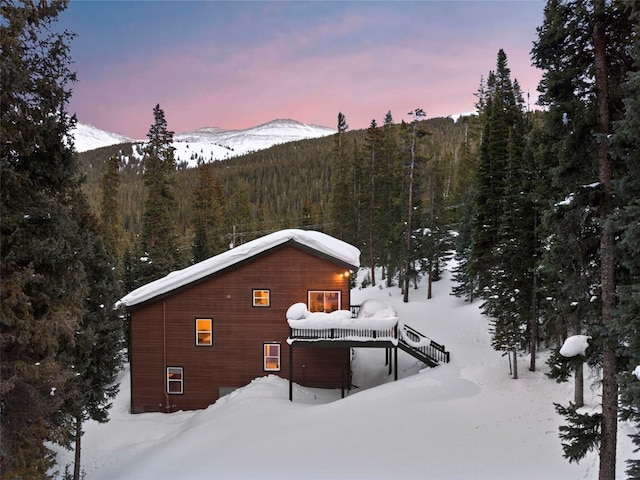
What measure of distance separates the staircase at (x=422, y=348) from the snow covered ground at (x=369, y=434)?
56cm

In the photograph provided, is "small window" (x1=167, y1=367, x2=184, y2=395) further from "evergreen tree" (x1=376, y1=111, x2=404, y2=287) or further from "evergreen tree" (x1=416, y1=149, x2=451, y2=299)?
"evergreen tree" (x1=376, y1=111, x2=404, y2=287)

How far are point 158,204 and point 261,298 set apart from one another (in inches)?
513

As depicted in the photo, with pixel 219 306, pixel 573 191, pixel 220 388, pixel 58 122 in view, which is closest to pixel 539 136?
pixel 573 191

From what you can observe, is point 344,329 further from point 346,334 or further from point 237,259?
point 237,259

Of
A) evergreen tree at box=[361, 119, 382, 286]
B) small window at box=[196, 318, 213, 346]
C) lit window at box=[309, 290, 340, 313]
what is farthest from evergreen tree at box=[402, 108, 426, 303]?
small window at box=[196, 318, 213, 346]

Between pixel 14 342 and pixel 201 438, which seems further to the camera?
pixel 201 438

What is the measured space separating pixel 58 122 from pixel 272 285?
1415cm

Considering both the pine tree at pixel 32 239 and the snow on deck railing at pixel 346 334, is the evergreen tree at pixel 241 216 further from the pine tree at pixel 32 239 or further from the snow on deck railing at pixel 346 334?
the pine tree at pixel 32 239

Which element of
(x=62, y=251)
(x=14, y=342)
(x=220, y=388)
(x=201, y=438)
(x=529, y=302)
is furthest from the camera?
(x=220, y=388)

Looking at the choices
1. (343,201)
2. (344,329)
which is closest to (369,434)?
(344,329)

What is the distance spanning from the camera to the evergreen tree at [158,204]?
30125 millimetres

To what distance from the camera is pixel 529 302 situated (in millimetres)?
19078

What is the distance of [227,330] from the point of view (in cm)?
2162

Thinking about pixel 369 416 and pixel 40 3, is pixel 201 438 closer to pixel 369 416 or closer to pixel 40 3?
pixel 369 416
